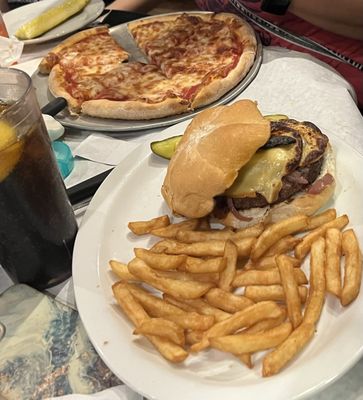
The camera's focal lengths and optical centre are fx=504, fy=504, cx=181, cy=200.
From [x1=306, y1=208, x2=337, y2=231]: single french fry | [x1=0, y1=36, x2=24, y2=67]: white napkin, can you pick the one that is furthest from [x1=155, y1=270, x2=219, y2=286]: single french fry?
[x1=0, y1=36, x2=24, y2=67]: white napkin

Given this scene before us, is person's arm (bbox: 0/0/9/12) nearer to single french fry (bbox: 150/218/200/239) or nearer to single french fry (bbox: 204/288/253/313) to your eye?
single french fry (bbox: 150/218/200/239)

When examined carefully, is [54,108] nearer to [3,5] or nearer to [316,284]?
[316,284]

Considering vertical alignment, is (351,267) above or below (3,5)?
above

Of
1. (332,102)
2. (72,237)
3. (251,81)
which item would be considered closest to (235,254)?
(72,237)

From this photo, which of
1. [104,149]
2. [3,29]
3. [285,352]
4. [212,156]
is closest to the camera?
[285,352]

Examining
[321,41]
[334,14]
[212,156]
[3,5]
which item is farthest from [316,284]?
[3,5]

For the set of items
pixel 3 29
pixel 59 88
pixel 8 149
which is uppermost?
pixel 8 149
